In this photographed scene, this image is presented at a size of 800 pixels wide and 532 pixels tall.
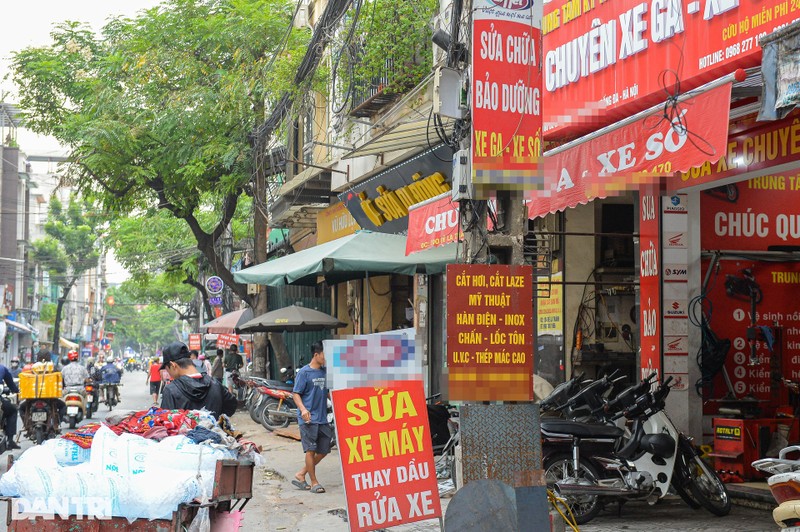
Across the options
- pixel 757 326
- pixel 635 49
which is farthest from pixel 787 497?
pixel 635 49

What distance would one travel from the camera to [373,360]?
7.51 m

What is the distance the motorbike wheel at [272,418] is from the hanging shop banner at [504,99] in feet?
42.0

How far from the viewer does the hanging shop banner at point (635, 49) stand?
8.68 meters

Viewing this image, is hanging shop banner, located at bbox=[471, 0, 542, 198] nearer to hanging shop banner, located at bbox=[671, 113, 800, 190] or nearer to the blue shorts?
hanging shop banner, located at bbox=[671, 113, 800, 190]

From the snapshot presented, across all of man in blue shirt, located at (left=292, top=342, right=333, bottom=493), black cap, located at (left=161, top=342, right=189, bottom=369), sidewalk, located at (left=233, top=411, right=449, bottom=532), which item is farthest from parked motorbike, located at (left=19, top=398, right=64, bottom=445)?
black cap, located at (left=161, top=342, right=189, bottom=369)

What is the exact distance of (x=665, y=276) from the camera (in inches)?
431

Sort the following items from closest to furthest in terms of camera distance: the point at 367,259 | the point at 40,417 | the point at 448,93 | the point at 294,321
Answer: the point at 448,93
the point at 367,259
the point at 40,417
the point at 294,321

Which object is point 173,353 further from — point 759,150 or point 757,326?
point 757,326

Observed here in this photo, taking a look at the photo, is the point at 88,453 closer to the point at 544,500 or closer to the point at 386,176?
the point at 544,500

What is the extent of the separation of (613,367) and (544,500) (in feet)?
25.1

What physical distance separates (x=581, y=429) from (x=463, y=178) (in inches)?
126

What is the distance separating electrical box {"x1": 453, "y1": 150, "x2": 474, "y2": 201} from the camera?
6.98 metres

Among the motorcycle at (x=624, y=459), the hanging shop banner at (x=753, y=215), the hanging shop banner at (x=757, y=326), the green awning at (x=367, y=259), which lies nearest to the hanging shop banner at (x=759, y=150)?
the hanging shop banner at (x=753, y=215)

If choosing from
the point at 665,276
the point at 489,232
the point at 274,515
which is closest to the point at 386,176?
the point at 665,276
